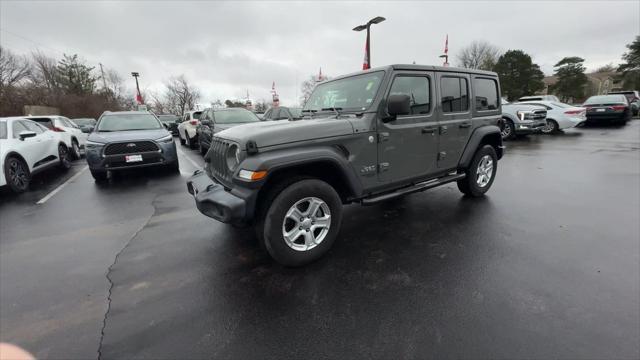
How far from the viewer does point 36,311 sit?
97.6 inches

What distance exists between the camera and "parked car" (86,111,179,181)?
638 centimetres

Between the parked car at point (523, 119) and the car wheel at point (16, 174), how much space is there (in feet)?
49.8

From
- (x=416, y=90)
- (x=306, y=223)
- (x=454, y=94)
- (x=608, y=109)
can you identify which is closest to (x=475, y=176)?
(x=454, y=94)

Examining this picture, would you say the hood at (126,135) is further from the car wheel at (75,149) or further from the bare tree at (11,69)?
the bare tree at (11,69)

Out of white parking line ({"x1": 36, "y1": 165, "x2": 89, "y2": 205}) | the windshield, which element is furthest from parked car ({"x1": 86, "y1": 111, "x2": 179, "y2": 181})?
the windshield

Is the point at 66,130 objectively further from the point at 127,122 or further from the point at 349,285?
the point at 349,285

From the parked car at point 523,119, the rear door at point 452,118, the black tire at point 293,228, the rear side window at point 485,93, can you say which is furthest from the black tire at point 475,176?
the parked car at point 523,119

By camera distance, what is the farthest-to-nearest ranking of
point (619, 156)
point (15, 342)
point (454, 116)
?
point (619, 156) → point (454, 116) → point (15, 342)

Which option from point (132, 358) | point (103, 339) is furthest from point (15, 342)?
point (132, 358)

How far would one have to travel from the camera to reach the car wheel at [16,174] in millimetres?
5887

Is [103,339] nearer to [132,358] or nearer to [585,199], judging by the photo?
[132,358]

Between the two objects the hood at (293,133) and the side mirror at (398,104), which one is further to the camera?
the side mirror at (398,104)

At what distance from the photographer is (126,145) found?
6473 mm

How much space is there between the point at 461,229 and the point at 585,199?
9.40 feet
